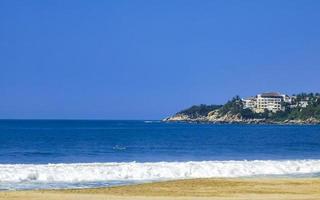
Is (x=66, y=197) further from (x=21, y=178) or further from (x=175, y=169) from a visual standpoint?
(x=175, y=169)

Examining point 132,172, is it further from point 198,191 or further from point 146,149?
point 146,149

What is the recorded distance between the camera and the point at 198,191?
84.5 ft

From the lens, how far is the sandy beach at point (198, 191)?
2362 cm

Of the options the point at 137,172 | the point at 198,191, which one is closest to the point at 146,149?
the point at 137,172

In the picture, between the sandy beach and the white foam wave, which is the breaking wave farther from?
the sandy beach

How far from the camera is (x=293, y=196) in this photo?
23891 mm

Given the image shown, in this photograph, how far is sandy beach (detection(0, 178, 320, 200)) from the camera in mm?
23625

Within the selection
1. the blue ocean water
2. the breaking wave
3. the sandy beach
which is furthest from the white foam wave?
the blue ocean water

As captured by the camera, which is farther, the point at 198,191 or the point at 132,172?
the point at 132,172

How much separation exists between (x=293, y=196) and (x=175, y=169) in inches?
494

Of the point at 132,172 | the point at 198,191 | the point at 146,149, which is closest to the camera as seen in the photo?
the point at 198,191

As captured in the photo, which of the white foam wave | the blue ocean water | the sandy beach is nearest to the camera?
the sandy beach

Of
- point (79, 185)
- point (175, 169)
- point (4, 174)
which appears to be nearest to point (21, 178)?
point (4, 174)

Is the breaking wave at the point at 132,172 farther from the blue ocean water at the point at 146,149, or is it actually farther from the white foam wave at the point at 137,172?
the blue ocean water at the point at 146,149
